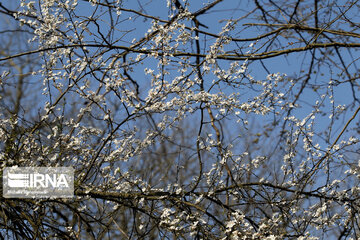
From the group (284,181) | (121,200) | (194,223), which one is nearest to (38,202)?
(121,200)

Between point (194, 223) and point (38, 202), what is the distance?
1.29m

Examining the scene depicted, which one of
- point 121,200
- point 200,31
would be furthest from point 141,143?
point 200,31

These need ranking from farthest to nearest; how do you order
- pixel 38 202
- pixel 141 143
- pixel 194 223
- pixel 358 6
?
pixel 358 6 → pixel 141 143 → pixel 38 202 → pixel 194 223

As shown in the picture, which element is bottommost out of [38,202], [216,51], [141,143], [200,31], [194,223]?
[194,223]

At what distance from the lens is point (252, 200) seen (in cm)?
359

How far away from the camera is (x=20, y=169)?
362cm

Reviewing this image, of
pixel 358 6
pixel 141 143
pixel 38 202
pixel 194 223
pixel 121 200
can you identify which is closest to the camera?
pixel 194 223

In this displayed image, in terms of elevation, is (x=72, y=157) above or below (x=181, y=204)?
above

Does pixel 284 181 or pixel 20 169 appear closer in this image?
pixel 20 169

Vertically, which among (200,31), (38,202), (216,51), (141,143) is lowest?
(38,202)

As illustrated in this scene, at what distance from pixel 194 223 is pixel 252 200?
569mm

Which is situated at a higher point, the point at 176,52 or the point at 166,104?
the point at 176,52

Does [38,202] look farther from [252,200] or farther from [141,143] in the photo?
[252,200]

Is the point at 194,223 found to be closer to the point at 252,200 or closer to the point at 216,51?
the point at 252,200
